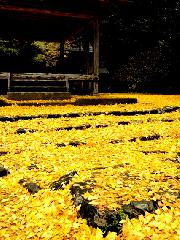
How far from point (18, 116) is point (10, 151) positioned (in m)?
3.96

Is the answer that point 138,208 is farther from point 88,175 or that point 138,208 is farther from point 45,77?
point 45,77

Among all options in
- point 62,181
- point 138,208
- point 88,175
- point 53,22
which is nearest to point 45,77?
point 53,22

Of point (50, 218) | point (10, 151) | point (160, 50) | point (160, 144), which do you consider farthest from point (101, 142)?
point (160, 50)

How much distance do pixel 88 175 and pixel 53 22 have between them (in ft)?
53.0

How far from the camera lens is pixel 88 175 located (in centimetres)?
475

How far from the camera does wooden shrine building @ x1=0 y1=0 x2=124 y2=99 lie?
15367mm

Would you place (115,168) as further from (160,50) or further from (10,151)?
(160,50)

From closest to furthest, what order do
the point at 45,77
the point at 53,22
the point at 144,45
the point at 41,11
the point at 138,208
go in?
the point at 138,208 < the point at 45,77 < the point at 41,11 < the point at 53,22 < the point at 144,45

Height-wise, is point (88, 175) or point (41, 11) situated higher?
point (41, 11)

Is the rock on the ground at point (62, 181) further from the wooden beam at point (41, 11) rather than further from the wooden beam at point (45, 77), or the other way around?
the wooden beam at point (41, 11)

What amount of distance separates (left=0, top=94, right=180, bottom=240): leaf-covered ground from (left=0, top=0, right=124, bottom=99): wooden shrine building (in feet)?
21.8

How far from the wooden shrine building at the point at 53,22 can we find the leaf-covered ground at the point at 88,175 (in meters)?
6.65

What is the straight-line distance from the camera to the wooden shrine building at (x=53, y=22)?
15.4m

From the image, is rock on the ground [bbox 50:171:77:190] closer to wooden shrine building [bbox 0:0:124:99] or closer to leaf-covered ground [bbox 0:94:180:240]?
leaf-covered ground [bbox 0:94:180:240]
